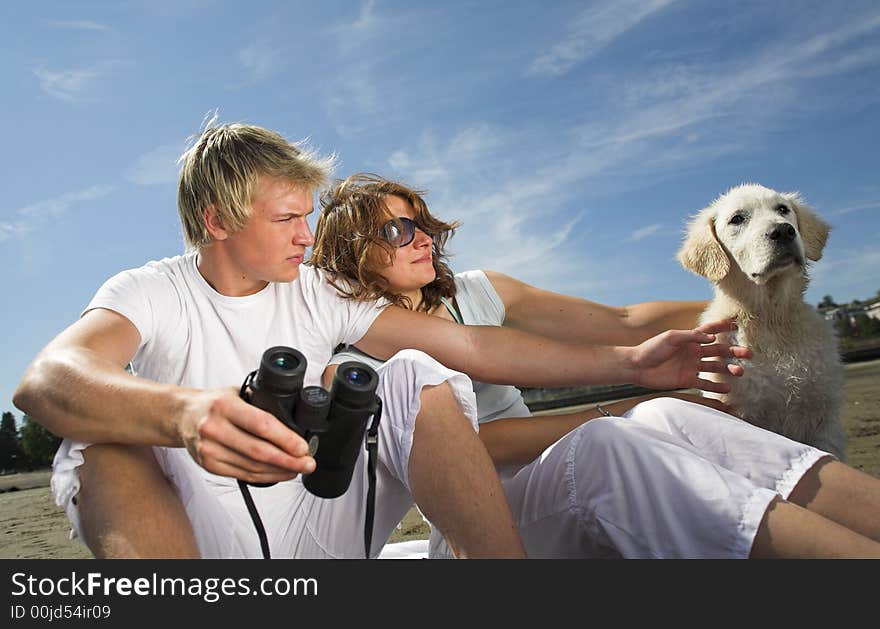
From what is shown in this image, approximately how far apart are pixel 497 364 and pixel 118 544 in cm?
175

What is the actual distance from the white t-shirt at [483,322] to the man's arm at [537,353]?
0.20 meters

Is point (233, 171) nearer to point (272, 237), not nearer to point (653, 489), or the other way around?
point (272, 237)

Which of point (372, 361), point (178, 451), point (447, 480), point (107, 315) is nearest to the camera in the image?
point (447, 480)

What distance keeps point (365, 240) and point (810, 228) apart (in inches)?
90.1

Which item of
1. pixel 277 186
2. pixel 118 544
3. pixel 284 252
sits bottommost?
pixel 118 544

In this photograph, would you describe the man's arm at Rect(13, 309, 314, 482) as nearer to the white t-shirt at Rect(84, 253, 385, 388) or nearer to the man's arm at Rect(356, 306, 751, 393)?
the white t-shirt at Rect(84, 253, 385, 388)

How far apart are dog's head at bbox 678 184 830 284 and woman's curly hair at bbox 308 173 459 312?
1.34 meters

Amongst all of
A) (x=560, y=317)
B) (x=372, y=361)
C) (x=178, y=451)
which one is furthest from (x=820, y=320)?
(x=178, y=451)

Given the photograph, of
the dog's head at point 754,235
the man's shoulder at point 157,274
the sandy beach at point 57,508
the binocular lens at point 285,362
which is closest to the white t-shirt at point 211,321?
the man's shoulder at point 157,274

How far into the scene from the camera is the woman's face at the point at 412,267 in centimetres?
371

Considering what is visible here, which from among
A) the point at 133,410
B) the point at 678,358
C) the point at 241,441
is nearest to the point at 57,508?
the point at 133,410

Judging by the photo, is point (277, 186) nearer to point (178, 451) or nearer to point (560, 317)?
point (178, 451)

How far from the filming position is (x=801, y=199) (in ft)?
13.5

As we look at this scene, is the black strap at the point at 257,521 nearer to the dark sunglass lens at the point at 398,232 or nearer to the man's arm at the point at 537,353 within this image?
the man's arm at the point at 537,353
